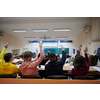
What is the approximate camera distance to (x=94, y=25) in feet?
10.7

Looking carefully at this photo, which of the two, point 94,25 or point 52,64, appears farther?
point 94,25

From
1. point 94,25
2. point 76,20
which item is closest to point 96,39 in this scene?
point 94,25

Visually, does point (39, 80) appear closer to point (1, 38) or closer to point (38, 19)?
point (38, 19)

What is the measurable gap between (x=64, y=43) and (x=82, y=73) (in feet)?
23.8

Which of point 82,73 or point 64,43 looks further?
point 64,43

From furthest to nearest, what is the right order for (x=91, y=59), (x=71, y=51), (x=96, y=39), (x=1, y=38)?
1. (x=71, y=51)
2. (x=1, y=38)
3. (x=96, y=39)
4. (x=91, y=59)

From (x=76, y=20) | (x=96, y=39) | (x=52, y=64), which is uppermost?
(x=76, y=20)

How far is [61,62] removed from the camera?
5.32ft

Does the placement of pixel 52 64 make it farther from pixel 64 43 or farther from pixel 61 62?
pixel 64 43

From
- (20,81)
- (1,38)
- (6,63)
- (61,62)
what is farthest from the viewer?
(1,38)

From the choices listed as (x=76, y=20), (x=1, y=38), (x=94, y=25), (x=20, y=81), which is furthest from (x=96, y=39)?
(x=1, y=38)

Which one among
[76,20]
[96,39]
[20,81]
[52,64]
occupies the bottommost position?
[20,81]

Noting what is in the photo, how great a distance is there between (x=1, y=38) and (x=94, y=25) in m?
5.36

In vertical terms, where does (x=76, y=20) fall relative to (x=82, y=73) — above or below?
above
